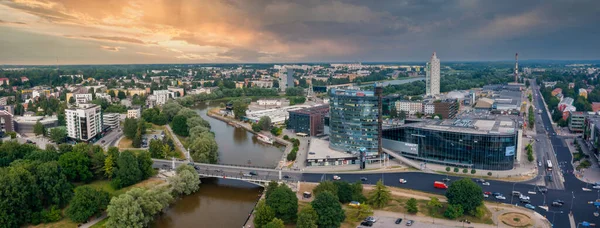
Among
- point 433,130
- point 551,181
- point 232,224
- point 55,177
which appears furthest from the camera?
point 433,130

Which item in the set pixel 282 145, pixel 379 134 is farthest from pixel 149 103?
pixel 379 134

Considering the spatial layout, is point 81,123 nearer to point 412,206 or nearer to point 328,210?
point 328,210

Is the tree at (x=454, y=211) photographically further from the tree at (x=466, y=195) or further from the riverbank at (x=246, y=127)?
the riverbank at (x=246, y=127)

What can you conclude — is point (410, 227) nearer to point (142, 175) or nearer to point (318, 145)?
point (318, 145)

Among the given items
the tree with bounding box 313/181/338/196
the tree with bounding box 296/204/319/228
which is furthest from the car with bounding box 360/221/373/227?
the tree with bounding box 296/204/319/228

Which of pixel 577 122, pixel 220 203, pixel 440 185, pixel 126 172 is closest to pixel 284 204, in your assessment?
pixel 220 203

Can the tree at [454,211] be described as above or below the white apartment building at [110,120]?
below

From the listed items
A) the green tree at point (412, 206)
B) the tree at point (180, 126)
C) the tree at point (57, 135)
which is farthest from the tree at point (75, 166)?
the green tree at point (412, 206)
